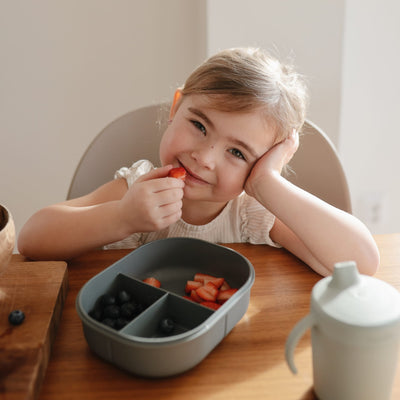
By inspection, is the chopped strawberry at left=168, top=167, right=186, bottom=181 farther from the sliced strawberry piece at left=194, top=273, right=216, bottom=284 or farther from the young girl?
the sliced strawberry piece at left=194, top=273, right=216, bottom=284

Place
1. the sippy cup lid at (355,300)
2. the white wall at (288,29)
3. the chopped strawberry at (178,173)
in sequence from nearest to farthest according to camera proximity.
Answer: the sippy cup lid at (355,300)
the chopped strawberry at (178,173)
the white wall at (288,29)

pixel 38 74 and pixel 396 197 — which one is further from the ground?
pixel 38 74

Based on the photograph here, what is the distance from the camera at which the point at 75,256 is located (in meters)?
1.00

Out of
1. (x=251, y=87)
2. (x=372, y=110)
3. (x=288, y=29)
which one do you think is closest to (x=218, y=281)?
(x=251, y=87)

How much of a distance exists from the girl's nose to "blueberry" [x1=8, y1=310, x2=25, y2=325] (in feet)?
1.64

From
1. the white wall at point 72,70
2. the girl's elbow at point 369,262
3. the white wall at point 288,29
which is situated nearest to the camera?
the girl's elbow at point 369,262

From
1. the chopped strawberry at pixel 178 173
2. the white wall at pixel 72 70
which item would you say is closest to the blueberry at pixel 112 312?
the chopped strawberry at pixel 178 173

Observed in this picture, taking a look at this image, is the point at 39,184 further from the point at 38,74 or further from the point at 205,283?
the point at 205,283

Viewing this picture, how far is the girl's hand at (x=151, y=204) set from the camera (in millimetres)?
976

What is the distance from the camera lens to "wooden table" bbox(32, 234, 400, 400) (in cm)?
62

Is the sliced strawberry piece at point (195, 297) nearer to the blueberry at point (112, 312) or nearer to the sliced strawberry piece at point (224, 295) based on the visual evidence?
the sliced strawberry piece at point (224, 295)

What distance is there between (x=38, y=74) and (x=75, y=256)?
135 centimetres

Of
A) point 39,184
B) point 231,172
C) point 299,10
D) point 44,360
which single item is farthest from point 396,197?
point 44,360

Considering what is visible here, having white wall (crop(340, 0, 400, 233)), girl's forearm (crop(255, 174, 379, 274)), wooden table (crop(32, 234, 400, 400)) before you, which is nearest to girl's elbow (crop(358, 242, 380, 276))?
girl's forearm (crop(255, 174, 379, 274))
